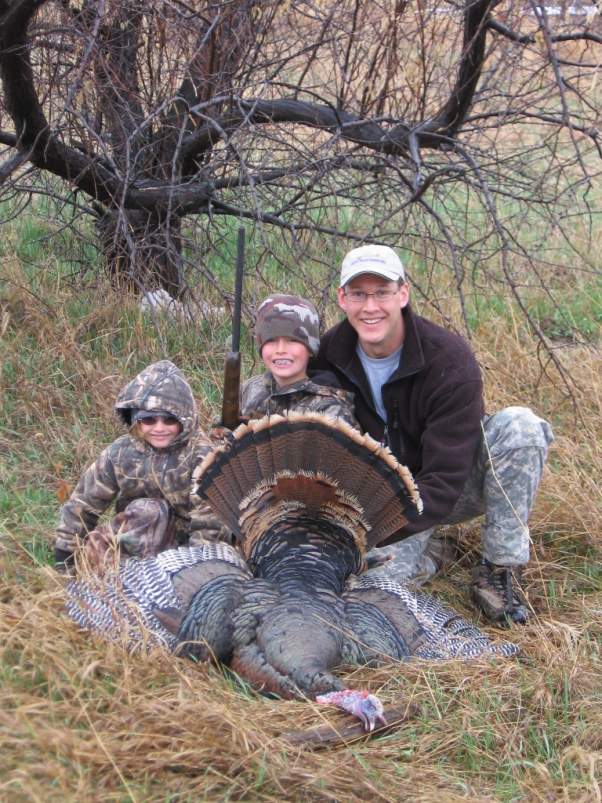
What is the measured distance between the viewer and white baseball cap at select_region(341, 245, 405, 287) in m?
4.19

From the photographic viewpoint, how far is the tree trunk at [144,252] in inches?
238

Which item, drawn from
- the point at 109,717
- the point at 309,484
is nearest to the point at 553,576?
the point at 309,484

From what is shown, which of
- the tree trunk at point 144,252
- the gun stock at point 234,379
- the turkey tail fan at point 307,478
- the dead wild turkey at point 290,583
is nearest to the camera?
the dead wild turkey at point 290,583

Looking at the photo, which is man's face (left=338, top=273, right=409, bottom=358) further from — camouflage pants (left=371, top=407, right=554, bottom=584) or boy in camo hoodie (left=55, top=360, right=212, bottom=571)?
boy in camo hoodie (left=55, top=360, right=212, bottom=571)

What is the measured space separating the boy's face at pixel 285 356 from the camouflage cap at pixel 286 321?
2 cm

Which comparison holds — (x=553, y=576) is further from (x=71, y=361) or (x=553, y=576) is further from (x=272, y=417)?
(x=71, y=361)

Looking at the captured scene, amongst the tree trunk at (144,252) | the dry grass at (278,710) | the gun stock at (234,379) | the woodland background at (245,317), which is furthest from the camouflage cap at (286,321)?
the tree trunk at (144,252)

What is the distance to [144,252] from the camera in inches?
253

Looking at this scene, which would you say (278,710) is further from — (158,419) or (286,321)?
(286,321)

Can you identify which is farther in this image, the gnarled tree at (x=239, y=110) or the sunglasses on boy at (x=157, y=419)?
the gnarled tree at (x=239, y=110)

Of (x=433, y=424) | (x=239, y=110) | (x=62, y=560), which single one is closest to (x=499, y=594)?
(x=433, y=424)

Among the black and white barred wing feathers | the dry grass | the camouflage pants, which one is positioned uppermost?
the camouflage pants

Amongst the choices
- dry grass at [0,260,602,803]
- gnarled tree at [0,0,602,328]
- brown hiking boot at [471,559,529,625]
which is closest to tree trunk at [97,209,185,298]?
gnarled tree at [0,0,602,328]

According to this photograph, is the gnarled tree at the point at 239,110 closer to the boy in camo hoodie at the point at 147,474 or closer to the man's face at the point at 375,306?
the man's face at the point at 375,306
